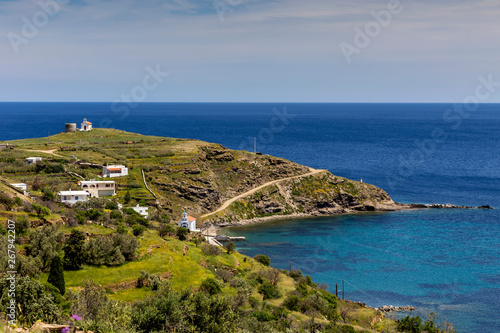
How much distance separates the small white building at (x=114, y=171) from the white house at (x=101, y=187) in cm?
742

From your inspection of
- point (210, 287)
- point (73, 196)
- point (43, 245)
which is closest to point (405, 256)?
point (210, 287)

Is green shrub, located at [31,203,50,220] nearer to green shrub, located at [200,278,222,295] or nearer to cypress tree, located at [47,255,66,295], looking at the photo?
cypress tree, located at [47,255,66,295]

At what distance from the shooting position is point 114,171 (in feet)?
290

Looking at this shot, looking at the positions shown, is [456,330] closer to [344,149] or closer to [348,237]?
[348,237]

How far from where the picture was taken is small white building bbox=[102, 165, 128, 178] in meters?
87.5

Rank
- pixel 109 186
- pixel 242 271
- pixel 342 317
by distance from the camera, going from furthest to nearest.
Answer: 1. pixel 109 186
2. pixel 242 271
3. pixel 342 317

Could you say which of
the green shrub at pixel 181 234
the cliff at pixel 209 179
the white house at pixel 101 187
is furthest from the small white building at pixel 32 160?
the green shrub at pixel 181 234

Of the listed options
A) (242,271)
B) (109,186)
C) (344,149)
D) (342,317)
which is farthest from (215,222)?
(344,149)

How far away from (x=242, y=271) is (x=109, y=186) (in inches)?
1413

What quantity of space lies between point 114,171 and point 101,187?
366 inches

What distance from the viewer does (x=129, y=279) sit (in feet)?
118

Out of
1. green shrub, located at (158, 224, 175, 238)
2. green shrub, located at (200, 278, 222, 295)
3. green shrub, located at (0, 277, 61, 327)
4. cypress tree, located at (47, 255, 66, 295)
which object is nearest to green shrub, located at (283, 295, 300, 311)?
green shrub, located at (200, 278, 222, 295)

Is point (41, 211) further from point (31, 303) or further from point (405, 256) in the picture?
point (405, 256)

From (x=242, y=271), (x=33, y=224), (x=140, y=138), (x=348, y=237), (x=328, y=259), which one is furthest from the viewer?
(x=140, y=138)
